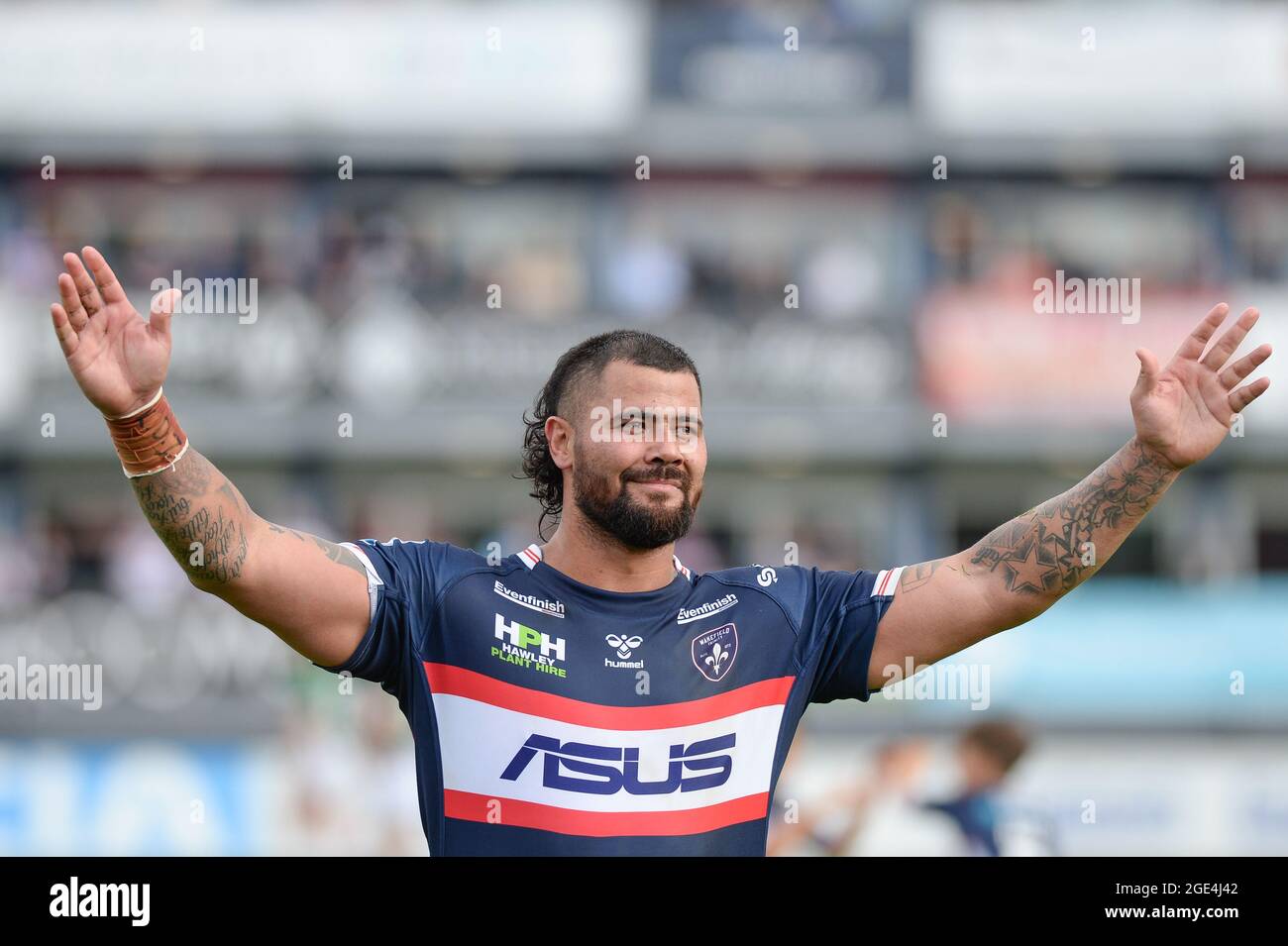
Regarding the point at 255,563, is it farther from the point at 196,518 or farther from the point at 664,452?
the point at 664,452

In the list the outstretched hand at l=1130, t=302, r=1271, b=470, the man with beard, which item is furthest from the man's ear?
the outstretched hand at l=1130, t=302, r=1271, b=470

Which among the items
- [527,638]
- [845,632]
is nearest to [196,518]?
[527,638]

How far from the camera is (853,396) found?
21000 mm

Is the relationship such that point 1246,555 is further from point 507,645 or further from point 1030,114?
point 507,645

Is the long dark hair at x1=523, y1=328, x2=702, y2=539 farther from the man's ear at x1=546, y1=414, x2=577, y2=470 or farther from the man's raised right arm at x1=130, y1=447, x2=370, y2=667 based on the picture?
the man's raised right arm at x1=130, y1=447, x2=370, y2=667

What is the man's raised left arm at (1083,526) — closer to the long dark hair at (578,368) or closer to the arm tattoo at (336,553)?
the long dark hair at (578,368)

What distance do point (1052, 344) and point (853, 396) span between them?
262cm

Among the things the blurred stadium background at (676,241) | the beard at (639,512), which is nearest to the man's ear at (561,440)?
the beard at (639,512)

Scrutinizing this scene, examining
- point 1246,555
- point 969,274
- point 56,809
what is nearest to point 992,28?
point 969,274

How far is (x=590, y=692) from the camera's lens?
421 cm

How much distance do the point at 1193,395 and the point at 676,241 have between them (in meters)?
17.9

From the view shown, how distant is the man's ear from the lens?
4559mm
